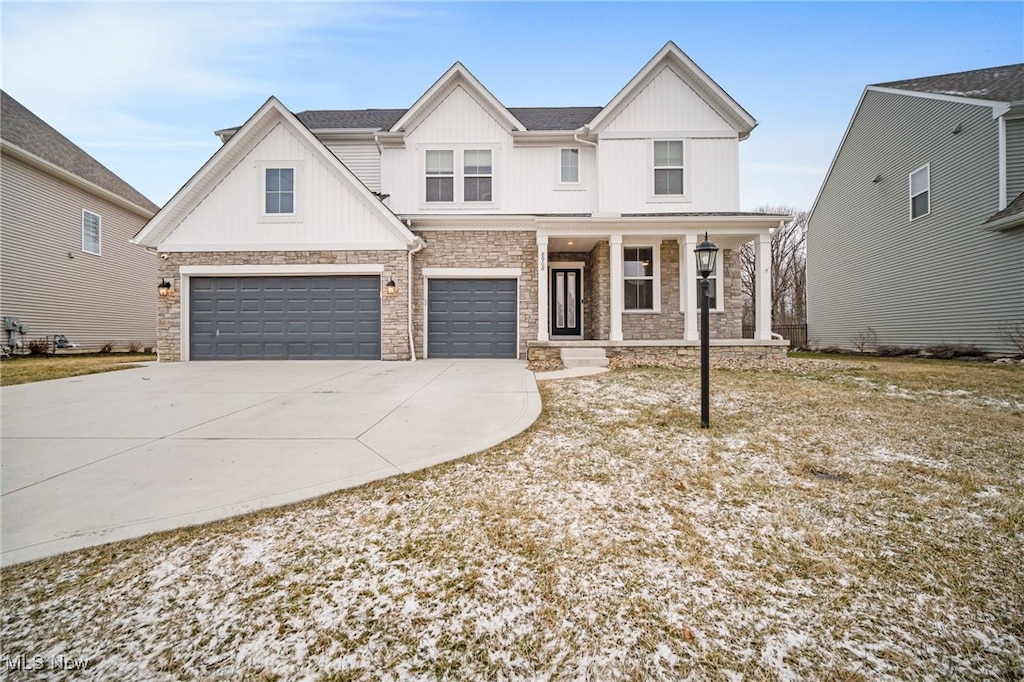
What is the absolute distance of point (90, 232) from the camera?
48.1 feet

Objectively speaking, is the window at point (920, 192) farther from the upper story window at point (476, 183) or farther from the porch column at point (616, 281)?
the upper story window at point (476, 183)

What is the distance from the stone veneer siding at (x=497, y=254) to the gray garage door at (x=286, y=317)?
1.84 metres

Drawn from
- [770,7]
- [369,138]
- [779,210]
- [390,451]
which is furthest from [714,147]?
[779,210]

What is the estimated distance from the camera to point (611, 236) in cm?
1027

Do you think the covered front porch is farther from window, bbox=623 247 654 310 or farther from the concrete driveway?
the concrete driveway

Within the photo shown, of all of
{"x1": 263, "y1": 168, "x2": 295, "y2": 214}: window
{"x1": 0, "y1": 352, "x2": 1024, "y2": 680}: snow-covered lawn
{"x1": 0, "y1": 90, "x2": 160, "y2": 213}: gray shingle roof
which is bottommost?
{"x1": 0, "y1": 352, "x2": 1024, "y2": 680}: snow-covered lawn

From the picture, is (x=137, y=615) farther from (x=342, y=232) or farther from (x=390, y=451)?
(x=342, y=232)

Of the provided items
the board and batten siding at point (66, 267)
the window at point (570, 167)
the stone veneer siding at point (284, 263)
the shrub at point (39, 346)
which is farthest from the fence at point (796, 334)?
the shrub at point (39, 346)

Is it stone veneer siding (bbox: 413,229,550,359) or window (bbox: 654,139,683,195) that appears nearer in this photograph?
stone veneer siding (bbox: 413,229,550,359)

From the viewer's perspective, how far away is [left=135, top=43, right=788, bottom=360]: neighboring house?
1017 cm

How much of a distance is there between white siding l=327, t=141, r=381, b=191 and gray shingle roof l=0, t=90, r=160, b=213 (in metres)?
9.42

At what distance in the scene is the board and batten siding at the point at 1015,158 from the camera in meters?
10.1

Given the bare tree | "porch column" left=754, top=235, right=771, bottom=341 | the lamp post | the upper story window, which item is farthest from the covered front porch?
the bare tree

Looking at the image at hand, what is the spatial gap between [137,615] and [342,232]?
9.60m
